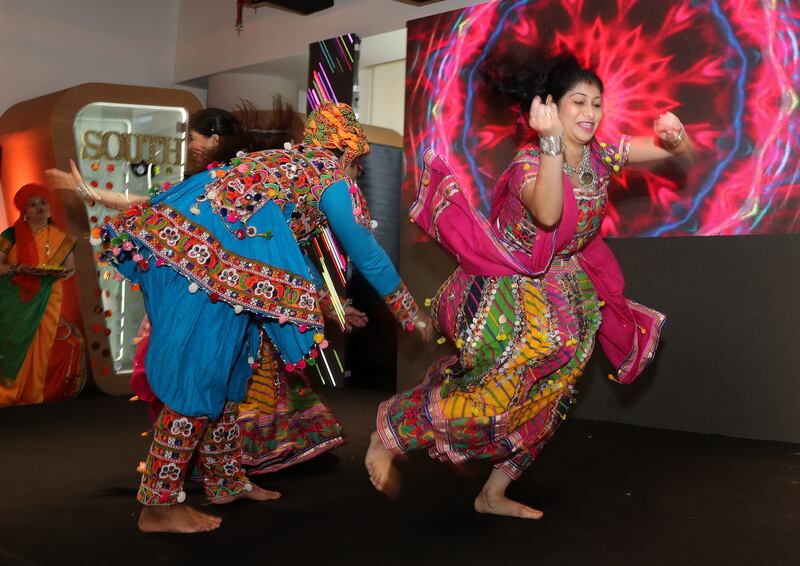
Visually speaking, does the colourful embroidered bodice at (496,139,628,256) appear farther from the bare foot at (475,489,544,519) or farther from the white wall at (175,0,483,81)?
the white wall at (175,0,483,81)

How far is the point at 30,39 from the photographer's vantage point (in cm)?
678

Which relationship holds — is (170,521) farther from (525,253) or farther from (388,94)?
(388,94)

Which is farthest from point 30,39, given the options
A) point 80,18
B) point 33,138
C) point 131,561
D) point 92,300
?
point 131,561

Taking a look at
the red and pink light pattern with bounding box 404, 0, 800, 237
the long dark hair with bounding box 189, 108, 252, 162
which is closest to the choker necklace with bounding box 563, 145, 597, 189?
the long dark hair with bounding box 189, 108, 252, 162

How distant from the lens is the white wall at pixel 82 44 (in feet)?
22.0

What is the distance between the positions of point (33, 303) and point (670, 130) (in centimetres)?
381

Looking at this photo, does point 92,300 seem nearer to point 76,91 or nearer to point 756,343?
point 76,91

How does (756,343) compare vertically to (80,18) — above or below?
below

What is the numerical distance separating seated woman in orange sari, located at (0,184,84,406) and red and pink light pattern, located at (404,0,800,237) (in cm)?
254

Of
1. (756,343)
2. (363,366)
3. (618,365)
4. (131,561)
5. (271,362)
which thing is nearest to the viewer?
(131,561)

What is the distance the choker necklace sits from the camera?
230 centimetres

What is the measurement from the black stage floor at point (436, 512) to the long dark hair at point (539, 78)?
1225 mm

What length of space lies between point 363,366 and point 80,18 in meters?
3.98

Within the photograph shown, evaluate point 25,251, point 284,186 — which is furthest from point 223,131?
point 25,251
